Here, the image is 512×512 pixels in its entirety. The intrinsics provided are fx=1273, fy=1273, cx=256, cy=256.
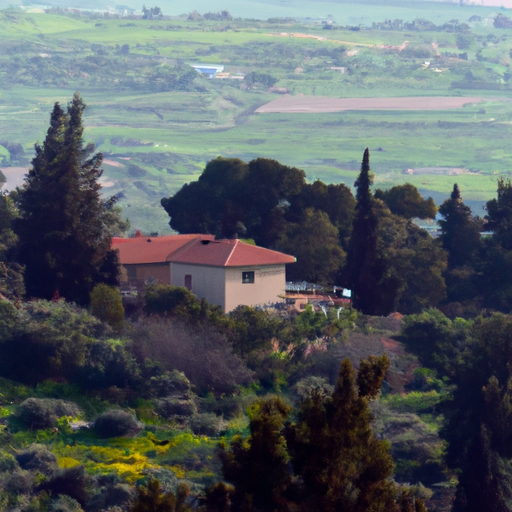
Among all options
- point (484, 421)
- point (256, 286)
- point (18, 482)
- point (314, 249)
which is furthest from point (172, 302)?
point (18, 482)

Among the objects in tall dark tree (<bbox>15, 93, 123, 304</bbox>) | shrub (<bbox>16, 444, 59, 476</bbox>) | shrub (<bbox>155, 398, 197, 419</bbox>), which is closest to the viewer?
shrub (<bbox>16, 444, 59, 476</bbox>)

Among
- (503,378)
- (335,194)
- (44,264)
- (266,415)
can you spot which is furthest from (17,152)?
(266,415)

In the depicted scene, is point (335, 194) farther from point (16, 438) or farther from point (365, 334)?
point (16, 438)

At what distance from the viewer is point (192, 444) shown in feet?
104

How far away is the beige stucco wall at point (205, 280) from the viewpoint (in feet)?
149

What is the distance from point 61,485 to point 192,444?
219 inches

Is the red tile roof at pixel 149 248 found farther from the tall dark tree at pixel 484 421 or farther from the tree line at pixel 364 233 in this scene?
the tall dark tree at pixel 484 421

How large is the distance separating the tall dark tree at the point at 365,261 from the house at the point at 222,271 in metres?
3.27

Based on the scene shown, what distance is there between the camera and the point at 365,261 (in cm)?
5009

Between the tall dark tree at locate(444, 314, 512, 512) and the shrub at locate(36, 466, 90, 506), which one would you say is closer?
the shrub at locate(36, 466, 90, 506)

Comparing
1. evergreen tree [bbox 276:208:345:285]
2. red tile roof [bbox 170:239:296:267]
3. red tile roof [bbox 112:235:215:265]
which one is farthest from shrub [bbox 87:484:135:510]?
evergreen tree [bbox 276:208:345:285]

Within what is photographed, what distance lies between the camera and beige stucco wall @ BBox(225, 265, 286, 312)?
4525 centimetres

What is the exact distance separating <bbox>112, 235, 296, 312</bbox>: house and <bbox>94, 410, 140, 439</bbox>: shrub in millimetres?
12450

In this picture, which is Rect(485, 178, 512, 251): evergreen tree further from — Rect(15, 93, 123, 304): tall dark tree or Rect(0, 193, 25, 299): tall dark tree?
Rect(0, 193, 25, 299): tall dark tree
